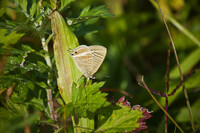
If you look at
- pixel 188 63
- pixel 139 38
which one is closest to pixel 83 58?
pixel 188 63

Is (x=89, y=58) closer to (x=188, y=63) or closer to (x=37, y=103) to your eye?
(x=37, y=103)

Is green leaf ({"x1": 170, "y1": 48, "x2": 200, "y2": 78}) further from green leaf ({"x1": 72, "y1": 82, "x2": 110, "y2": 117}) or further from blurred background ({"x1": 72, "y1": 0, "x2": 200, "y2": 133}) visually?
green leaf ({"x1": 72, "y1": 82, "x2": 110, "y2": 117})

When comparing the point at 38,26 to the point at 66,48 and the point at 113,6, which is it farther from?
the point at 113,6

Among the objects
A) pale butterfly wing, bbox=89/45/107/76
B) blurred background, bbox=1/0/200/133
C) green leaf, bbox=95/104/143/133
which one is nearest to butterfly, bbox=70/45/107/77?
pale butterfly wing, bbox=89/45/107/76

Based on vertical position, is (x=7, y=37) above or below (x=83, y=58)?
above

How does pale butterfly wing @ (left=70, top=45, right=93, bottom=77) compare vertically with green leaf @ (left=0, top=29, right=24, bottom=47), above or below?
below

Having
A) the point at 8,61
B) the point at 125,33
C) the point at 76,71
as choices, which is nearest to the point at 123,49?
the point at 125,33
